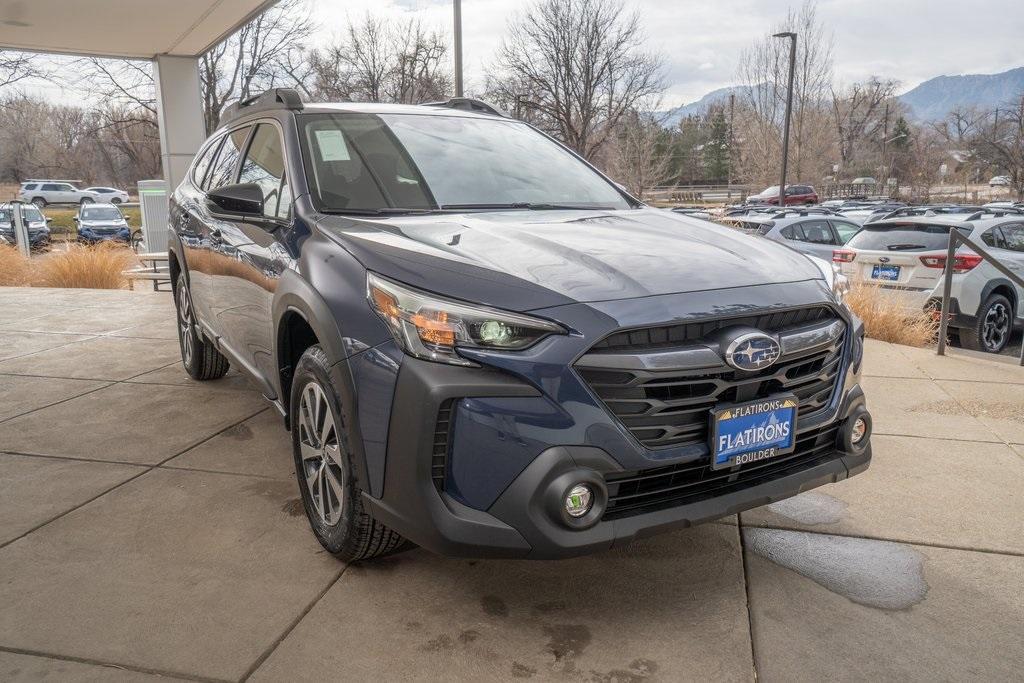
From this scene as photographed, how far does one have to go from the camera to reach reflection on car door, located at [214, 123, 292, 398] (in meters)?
3.39

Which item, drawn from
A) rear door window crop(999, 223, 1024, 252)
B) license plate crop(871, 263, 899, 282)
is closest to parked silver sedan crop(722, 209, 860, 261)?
rear door window crop(999, 223, 1024, 252)

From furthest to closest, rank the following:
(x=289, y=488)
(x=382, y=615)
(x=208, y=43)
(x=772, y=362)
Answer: (x=208, y=43) < (x=289, y=488) < (x=382, y=615) < (x=772, y=362)

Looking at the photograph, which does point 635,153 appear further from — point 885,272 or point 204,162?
point 204,162

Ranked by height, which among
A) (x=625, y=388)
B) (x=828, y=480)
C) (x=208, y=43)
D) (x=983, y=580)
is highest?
(x=208, y=43)

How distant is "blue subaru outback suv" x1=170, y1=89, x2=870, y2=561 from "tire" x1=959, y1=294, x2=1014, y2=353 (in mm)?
7225

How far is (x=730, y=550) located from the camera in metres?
3.19

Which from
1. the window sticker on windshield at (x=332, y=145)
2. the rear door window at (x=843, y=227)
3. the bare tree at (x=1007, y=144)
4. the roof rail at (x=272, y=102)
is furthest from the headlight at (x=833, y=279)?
the bare tree at (x=1007, y=144)

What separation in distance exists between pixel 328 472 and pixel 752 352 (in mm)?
1557

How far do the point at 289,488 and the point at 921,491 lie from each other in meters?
2.99

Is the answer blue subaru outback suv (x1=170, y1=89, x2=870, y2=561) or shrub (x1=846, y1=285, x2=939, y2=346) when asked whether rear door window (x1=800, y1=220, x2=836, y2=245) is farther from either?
blue subaru outback suv (x1=170, y1=89, x2=870, y2=561)

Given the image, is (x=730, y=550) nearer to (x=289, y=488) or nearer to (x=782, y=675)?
(x=782, y=675)

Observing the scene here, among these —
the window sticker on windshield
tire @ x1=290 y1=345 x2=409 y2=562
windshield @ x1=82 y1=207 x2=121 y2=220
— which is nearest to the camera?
tire @ x1=290 y1=345 x2=409 y2=562

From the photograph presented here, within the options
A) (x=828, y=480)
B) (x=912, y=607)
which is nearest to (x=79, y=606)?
(x=828, y=480)

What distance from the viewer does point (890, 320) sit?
844 cm
